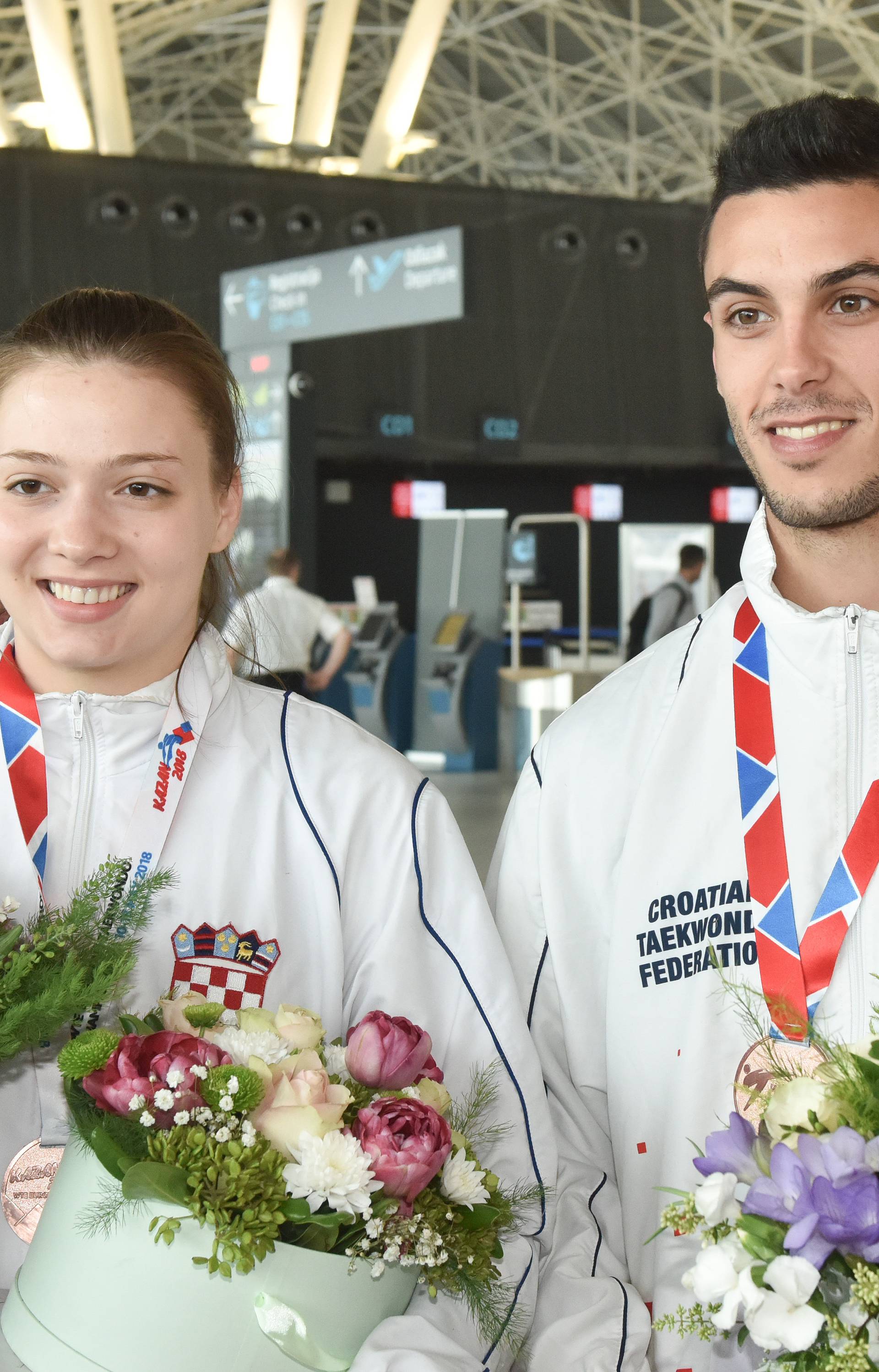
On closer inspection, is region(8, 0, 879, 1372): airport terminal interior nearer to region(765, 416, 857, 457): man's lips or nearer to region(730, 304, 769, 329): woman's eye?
region(765, 416, 857, 457): man's lips

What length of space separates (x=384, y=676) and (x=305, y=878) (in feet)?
39.1

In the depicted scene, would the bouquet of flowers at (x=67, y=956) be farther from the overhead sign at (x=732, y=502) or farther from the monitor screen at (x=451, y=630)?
the overhead sign at (x=732, y=502)

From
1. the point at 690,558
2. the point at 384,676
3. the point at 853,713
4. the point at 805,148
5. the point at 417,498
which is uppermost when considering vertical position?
the point at 417,498

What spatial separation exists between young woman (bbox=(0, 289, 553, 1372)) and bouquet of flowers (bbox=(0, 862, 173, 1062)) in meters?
0.18

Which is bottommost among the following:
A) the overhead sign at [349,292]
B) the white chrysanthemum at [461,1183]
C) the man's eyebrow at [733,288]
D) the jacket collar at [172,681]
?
the white chrysanthemum at [461,1183]

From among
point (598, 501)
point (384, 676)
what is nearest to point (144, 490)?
point (384, 676)

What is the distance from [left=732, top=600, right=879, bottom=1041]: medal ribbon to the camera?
5.06ft

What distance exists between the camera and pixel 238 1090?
117 cm

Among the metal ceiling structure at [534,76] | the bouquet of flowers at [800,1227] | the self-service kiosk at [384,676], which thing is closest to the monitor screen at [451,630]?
the self-service kiosk at [384,676]

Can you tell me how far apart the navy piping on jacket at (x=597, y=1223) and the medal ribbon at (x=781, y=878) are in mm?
311

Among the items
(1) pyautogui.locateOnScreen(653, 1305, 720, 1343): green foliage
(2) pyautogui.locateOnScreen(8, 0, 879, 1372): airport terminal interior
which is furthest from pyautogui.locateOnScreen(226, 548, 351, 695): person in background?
(1) pyautogui.locateOnScreen(653, 1305, 720, 1343): green foliage

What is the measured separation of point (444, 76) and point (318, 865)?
29407mm

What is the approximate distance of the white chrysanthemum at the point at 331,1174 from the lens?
1.14 meters

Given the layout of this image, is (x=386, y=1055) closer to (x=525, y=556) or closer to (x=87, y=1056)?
(x=87, y=1056)
